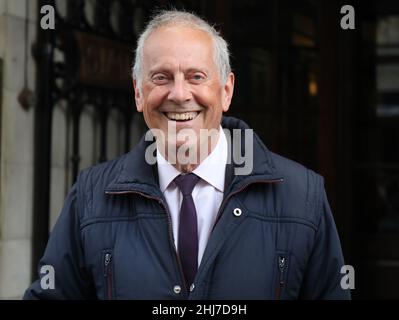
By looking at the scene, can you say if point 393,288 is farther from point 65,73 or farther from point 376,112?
point 65,73

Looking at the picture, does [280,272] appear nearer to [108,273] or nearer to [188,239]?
[188,239]

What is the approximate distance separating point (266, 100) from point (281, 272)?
124 inches

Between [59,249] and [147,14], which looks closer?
[59,249]

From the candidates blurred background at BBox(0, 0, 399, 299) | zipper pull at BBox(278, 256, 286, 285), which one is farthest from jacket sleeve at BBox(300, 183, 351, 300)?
blurred background at BBox(0, 0, 399, 299)

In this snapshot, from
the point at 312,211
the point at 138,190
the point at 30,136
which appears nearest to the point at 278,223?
the point at 312,211

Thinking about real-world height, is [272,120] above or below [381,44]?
below

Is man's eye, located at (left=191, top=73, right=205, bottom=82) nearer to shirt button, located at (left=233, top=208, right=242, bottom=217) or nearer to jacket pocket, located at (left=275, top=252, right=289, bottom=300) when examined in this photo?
shirt button, located at (left=233, top=208, right=242, bottom=217)

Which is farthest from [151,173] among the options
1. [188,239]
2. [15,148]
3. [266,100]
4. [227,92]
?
[266,100]

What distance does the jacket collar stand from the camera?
221 centimetres

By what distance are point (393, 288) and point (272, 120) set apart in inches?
55.1

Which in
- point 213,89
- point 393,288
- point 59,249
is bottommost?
point 393,288

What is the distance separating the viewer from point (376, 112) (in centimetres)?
502

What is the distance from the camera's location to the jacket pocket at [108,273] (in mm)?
2168

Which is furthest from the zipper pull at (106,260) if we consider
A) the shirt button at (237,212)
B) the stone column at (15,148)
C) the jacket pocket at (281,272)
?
the stone column at (15,148)
